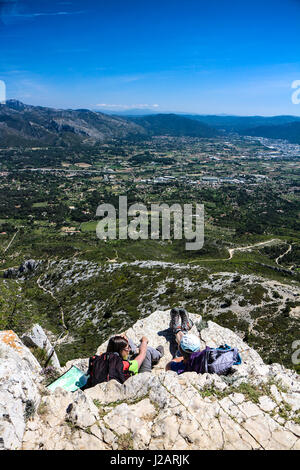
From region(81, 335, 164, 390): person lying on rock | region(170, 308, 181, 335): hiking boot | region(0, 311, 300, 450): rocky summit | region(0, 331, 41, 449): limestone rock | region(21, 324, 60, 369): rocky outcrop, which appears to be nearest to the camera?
region(0, 331, 41, 449): limestone rock

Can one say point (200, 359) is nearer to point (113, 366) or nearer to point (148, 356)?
point (148, 356)

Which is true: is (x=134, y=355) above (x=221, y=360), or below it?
below

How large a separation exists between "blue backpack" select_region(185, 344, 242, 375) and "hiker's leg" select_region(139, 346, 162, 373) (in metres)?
1.31

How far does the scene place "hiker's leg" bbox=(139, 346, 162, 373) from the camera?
876 centimetres

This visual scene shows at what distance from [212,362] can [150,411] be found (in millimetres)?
2939

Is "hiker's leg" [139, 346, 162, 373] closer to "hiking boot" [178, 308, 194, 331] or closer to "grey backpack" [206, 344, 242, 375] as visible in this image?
"grey backpack" [206, 344, 242, 375]

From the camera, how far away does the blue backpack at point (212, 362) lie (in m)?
8.37

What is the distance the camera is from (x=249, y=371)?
867 cm

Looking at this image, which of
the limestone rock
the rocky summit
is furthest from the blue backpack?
the limestone rock

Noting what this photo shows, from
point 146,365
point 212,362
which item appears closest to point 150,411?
point 146,365

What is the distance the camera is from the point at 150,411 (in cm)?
648

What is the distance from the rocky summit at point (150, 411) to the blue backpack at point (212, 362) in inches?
12.8

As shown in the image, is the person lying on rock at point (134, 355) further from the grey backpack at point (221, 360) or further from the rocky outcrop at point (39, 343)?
the rocky outcrop at point (39, 343)
